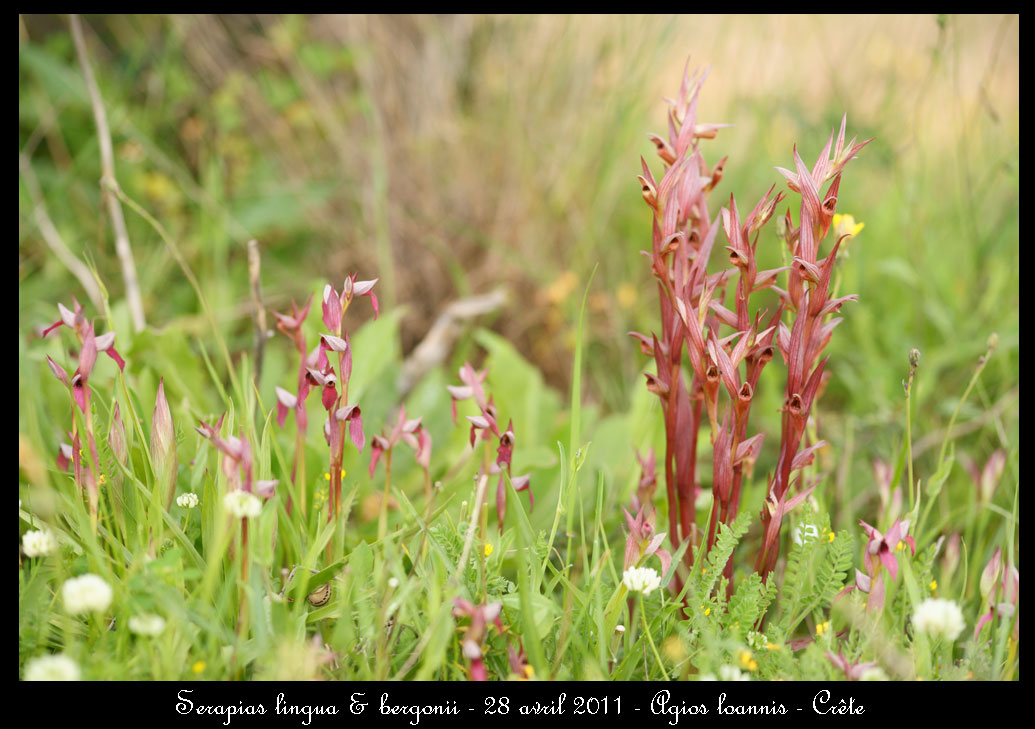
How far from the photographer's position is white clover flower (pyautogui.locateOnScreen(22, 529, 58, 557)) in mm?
914

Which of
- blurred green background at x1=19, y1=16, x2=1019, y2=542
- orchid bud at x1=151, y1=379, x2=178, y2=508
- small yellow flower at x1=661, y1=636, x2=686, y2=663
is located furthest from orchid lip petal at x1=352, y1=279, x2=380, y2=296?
blurred green background at x1=19, y1=16, x2=1019, y2=542

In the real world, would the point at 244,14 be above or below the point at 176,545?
above

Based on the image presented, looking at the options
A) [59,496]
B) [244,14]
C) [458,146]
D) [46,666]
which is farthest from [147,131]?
[46,666]

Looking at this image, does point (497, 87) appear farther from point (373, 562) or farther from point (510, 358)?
point (373, 562)

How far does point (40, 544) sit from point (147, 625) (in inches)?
8.5

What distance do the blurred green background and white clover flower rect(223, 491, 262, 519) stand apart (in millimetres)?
1256

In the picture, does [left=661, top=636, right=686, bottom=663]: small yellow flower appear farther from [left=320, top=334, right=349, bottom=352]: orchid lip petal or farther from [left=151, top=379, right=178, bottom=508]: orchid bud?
[left=151, top=379, right=178, bottom=508]: orchid bud

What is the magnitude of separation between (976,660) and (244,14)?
9.43 feet

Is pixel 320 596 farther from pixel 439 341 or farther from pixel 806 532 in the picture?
pixel 439 341

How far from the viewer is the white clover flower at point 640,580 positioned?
36.2 inches

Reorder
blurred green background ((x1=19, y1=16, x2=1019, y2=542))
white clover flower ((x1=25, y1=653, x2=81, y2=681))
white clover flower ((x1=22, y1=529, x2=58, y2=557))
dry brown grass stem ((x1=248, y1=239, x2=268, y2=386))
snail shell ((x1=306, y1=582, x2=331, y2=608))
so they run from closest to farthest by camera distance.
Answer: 1. white clover flower ((x1=25, y1=653, x2=81, y2=681))
2. white clover flower ((x1=22, y1=529, x2=58, y2=557))
3. snail shell ((x1=306, y1=582, x2=331, y2=608))
4. dry brown grass stem ((x1=248, y1=239, x2=268, y2=386))
5. blurred green background ((x1=19, y1=16, x2=1019, y2=542))

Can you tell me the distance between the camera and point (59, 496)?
1111 mm

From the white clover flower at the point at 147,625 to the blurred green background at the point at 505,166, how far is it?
128 cm

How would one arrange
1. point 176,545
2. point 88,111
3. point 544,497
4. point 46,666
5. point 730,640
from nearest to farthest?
1. point 46,666
2. point 730,640
3. point 176,545
4. point 544,497
5. point 88,111
